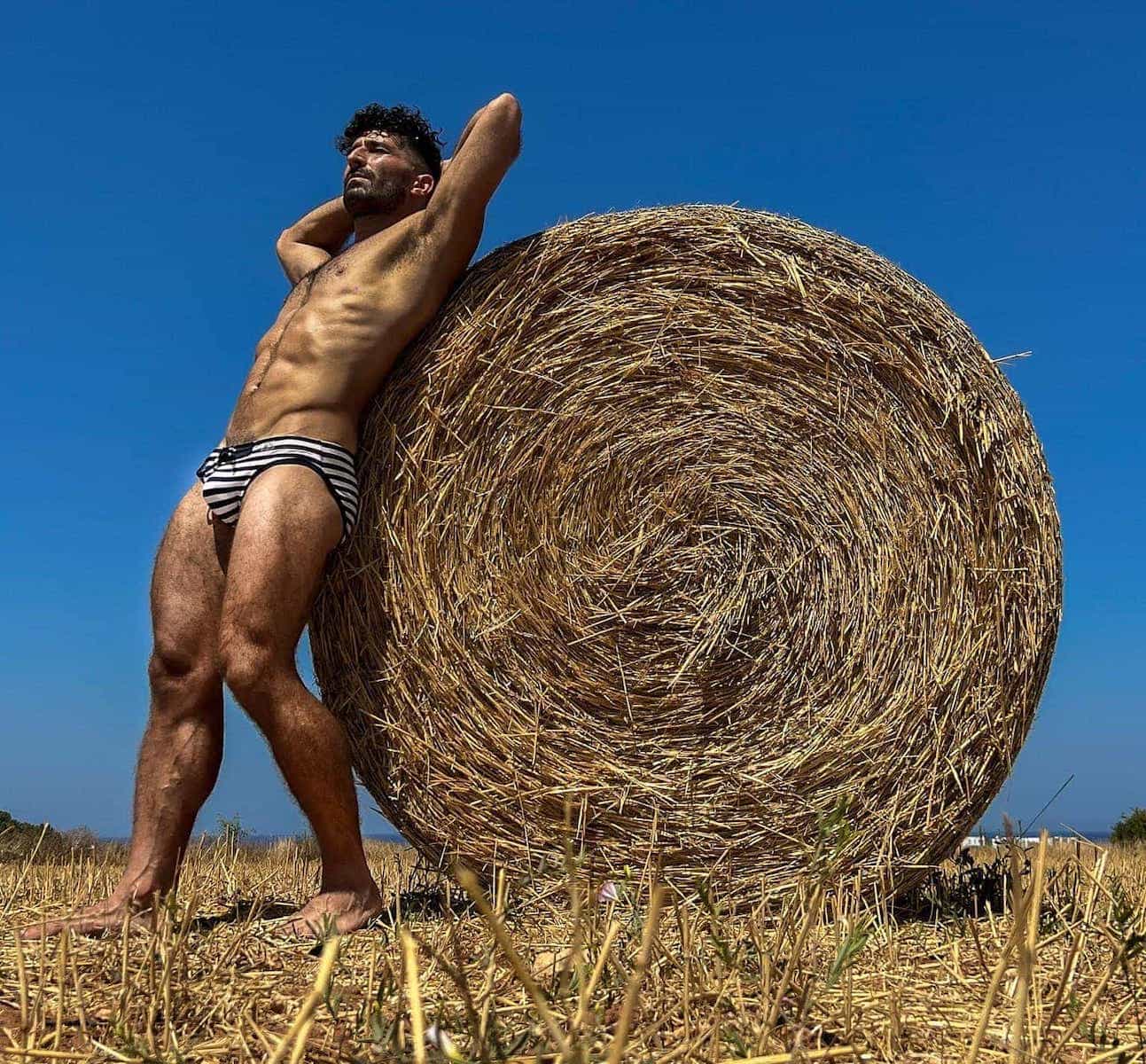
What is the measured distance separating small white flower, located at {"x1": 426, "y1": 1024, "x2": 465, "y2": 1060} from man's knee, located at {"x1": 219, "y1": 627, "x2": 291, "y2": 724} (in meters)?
1.65

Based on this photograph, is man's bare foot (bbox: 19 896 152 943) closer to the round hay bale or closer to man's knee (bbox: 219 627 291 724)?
man's knee (bbox: 219 627 291 724)

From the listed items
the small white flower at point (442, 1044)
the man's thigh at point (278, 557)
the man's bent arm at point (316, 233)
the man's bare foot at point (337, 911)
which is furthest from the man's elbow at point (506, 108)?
the small white flower at point (442, 1044)

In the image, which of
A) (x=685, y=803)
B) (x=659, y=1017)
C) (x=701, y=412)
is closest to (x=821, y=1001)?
(x=659, y=1017)

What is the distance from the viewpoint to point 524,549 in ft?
10.8

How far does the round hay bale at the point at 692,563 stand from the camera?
3.18m

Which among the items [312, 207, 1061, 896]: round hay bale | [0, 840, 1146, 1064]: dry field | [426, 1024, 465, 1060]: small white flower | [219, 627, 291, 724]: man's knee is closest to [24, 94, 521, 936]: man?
[219, 627, 291, 724]: man's knee

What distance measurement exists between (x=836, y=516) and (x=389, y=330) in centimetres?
141

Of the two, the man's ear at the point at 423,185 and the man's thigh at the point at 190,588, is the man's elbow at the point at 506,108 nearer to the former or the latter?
the man's ear at the point at 423,185

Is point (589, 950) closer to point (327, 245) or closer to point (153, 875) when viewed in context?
point (153, 875)

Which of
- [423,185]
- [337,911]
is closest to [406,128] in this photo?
[423,185]

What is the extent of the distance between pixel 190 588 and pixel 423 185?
1.47m

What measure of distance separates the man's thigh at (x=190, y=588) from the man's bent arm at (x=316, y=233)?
1.15 meters

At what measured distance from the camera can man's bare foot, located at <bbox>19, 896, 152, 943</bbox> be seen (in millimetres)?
2649

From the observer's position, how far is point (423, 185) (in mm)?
3670
